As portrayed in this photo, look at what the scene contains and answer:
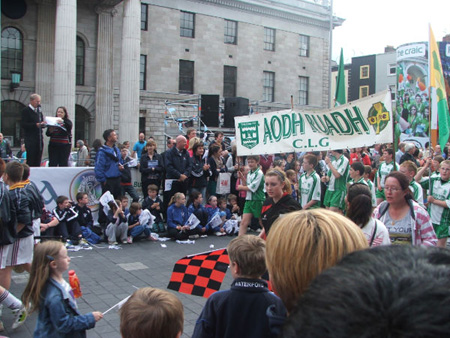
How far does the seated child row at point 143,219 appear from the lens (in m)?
10.4


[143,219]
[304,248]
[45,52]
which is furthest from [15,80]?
[304,248]

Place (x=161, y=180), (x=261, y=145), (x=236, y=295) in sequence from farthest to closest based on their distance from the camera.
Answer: (x=161, y=180)
(x=261, y=145)
(x=236, y=295)

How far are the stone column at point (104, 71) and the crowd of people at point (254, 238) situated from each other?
1801 cm

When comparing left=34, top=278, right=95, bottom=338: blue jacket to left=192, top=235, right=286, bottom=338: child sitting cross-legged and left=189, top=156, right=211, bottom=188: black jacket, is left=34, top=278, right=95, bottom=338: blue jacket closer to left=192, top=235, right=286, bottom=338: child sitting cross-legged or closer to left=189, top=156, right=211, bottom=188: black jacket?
left=192, top=235, right=286, bottom=338: child sitting cross-legged

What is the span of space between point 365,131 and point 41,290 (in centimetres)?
673

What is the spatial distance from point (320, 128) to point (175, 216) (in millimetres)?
4162

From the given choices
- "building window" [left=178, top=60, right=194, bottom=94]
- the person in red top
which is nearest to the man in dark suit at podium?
the person in red top

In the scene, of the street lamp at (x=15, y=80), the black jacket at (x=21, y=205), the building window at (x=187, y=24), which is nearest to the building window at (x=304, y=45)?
the building window at (x=187, y=24)

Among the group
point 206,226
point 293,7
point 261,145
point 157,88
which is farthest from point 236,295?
point 293,7

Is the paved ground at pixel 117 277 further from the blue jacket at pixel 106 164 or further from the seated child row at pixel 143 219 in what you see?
the blue jacket at pixel 106 164

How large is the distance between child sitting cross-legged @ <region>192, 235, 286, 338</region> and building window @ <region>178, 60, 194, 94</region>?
111ft

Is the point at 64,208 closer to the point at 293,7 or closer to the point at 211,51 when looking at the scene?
the point at 211,51

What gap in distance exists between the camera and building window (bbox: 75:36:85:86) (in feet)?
102

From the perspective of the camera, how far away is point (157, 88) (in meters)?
34.9
